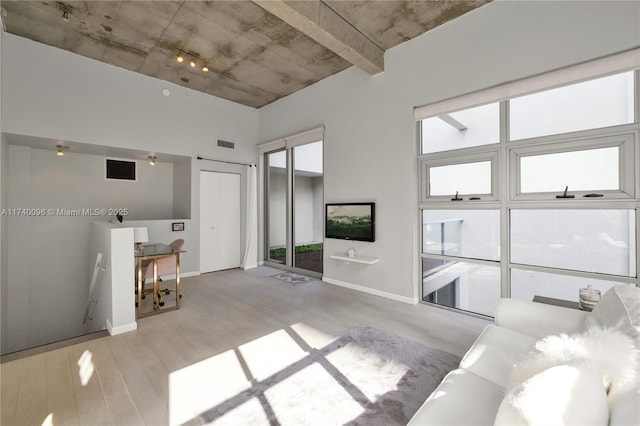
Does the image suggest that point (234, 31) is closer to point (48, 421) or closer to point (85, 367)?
point (85, 367)

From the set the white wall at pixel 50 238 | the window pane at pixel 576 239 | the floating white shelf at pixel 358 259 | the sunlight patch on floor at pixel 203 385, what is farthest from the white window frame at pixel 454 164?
the white wall at pixel 50 238

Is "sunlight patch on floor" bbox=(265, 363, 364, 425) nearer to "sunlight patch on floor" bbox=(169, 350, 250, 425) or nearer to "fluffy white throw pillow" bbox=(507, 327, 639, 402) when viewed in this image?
"sunlight patch on floor" bbox=(169, 350, 250, 425)

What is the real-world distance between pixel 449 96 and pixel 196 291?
15.8 feet

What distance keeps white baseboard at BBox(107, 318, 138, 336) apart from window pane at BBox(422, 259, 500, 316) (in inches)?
148

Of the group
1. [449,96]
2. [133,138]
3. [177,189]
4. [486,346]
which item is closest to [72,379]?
[486,346]

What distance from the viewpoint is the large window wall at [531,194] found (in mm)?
2617

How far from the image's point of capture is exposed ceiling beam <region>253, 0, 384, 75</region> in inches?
115

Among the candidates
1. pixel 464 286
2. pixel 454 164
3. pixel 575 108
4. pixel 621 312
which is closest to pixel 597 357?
pixel 621 312

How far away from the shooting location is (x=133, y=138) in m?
4.91

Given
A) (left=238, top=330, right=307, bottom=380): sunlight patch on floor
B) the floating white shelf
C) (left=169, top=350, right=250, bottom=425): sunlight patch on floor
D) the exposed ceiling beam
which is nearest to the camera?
(left=169, top=350, right=250, bottom=425): sunlight patch on floor

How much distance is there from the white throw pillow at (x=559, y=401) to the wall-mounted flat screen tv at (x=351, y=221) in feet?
11.3

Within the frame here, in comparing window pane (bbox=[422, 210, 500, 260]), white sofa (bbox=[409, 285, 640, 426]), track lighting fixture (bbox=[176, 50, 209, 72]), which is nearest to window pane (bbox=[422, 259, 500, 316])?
window pane (bbox=[422, 210, 500, 260])

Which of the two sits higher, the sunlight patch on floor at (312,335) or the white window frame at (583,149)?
the white window frame at (583,149)

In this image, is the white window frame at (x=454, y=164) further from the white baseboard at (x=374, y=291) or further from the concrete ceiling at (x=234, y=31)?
the concrete ceiling at (x=234, y=31)
